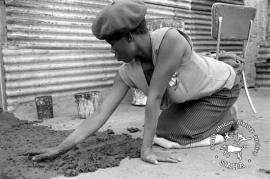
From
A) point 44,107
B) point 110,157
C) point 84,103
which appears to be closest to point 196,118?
point 110,157

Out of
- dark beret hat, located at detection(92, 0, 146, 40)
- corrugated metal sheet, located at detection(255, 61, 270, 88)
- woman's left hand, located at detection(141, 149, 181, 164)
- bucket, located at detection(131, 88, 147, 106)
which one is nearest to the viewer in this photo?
dark beret hat, located at detection(92, 0, 146, 40)

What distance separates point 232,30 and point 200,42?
2.45 m

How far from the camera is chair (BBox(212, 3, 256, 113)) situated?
12.6 feet

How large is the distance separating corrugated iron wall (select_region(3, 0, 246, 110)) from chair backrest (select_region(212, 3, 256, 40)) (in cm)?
161

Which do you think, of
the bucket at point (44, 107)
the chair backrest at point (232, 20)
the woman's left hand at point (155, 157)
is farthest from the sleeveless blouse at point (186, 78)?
the bucket at point (44, 107)

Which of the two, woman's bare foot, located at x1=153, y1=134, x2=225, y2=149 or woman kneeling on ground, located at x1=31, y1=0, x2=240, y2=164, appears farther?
woman's bare foot, located at x1=153, y1=134, x2=225, y2=149

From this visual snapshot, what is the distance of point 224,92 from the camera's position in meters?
2.79

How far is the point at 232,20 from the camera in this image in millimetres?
3941

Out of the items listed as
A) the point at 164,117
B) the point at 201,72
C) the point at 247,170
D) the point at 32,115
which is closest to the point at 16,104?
the point at 32,115

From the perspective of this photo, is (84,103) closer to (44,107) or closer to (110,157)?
(44,107)

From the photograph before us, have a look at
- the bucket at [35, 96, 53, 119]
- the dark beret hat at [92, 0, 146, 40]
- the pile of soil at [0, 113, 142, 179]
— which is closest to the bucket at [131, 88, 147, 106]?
the bucket at [35, 96, 53, 119]

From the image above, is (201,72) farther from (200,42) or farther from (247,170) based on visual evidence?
(200,42)

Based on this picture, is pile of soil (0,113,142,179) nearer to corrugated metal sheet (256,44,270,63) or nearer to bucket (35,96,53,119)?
bucket (35,96,53,119)

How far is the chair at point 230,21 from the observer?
3846mm
